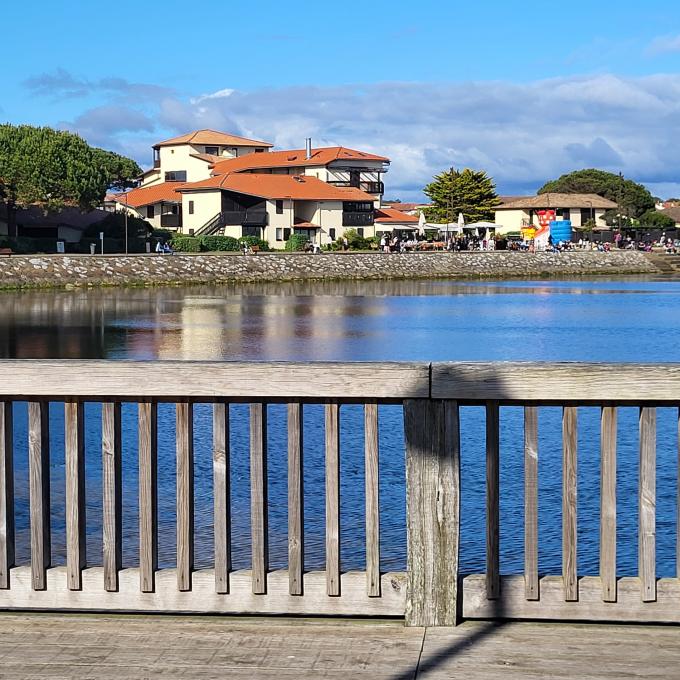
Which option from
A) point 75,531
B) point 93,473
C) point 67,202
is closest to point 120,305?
point 67,202

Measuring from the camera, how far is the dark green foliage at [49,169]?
8931 cm

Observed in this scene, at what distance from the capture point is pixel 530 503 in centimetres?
509

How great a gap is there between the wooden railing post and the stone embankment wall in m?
67.6

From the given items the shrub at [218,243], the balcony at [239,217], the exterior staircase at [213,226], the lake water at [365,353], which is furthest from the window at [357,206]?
the lake water at [365,353]

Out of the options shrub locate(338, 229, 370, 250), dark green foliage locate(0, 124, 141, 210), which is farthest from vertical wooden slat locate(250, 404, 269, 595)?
shrub locate(338, 229, 370, 250)

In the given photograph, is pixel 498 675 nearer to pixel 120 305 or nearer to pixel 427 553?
pixel 427 553

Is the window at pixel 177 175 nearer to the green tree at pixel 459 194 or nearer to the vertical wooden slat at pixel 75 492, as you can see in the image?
the green tree at pixel 459 194

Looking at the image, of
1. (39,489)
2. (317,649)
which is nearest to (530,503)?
(317,649)

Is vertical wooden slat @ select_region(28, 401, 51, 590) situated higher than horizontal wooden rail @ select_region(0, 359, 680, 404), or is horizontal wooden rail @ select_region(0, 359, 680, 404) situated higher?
horizontal wooden rail @ select_region(0, 359, 680, 404)

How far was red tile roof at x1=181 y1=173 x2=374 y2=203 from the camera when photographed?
4232 inches

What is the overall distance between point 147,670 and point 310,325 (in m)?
43.0

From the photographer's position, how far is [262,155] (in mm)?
133125

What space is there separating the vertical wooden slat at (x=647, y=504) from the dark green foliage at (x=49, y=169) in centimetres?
8768

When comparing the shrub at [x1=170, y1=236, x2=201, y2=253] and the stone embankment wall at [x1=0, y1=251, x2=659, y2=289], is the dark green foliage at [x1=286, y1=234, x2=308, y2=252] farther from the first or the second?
the stone embankment wall at [x1=0, y1=251, x2=659, y2=289]
